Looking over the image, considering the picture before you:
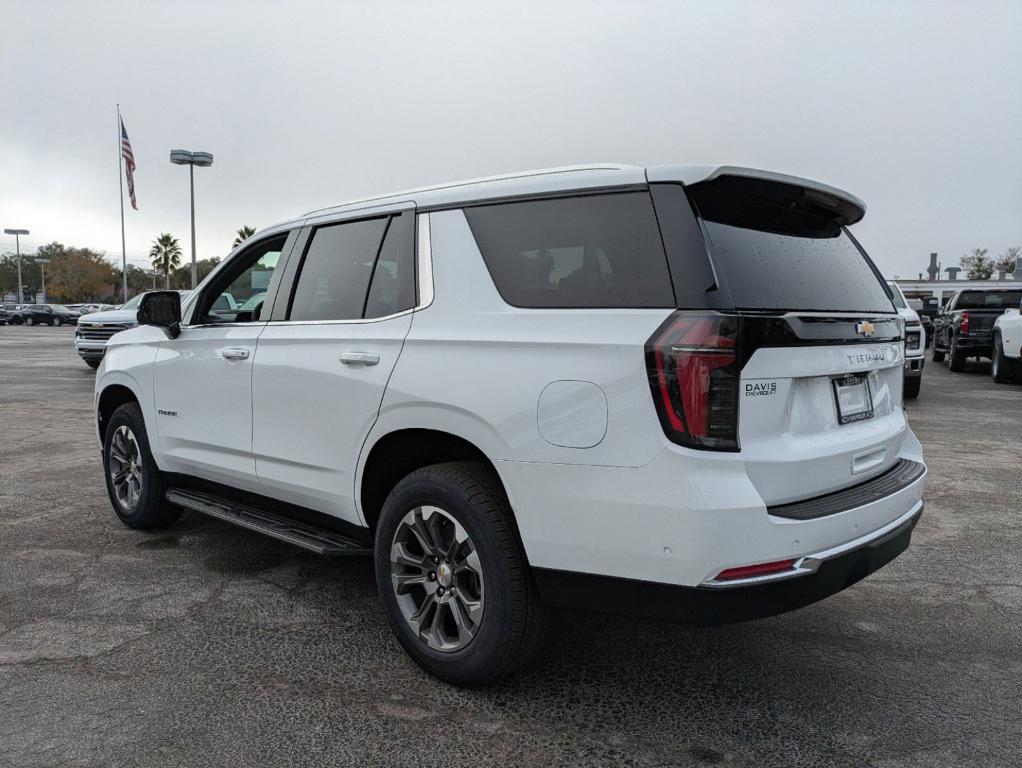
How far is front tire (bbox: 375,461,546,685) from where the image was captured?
9.11ft

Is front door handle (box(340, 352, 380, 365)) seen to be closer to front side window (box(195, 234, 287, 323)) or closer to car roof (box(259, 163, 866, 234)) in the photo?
car roof (box(259, 163, 866, 234))

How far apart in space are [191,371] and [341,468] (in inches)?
57.3

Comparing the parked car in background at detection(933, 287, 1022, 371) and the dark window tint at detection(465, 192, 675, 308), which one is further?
the parked car in background at detection(933, 287, 1022, 371)

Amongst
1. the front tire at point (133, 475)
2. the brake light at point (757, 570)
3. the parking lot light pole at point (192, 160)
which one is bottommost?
the front tire at point (133, 475)

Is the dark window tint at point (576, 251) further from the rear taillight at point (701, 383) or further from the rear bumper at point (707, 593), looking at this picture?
the rear bumper at point (707, 593)

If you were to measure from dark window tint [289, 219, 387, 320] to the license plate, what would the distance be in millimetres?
1921

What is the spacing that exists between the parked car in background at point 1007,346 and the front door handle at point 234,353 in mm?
14004

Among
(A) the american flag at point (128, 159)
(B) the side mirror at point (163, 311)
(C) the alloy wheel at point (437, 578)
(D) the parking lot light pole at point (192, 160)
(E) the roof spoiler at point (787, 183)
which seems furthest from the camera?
(A) the american flag at point (128, 159)

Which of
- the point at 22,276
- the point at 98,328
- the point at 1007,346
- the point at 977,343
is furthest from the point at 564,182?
the point at 22,276

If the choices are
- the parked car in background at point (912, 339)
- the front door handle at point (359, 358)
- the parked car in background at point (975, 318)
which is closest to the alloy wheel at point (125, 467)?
the front door handle at point (359, 358)

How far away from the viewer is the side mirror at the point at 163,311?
4.43m

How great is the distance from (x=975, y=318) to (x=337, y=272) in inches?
644

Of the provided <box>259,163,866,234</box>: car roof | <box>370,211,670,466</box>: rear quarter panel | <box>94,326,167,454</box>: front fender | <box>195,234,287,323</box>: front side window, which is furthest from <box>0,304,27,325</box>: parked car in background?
<box>370,211,670,466</box>: rear quarter panel

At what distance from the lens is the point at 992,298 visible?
56.7 ft
